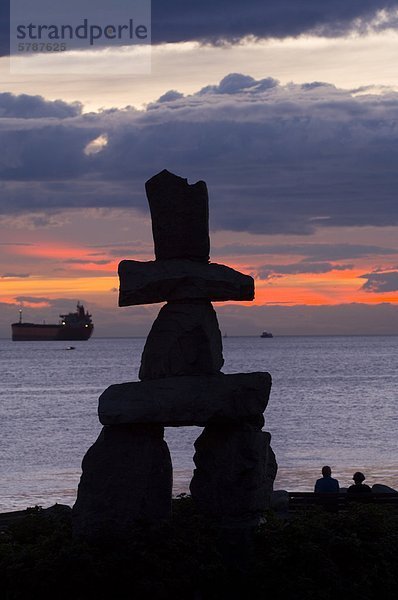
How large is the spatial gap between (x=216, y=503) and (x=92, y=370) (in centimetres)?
15403

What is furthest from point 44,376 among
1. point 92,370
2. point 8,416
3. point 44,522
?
point 44,522

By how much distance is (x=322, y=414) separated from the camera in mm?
85688

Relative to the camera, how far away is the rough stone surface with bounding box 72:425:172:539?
Answer: 16.7 m

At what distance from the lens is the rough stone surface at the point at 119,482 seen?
16688 mm

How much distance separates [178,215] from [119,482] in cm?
400

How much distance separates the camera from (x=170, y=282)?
17.1m

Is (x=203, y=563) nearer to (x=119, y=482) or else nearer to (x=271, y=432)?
(x=119, y=482)

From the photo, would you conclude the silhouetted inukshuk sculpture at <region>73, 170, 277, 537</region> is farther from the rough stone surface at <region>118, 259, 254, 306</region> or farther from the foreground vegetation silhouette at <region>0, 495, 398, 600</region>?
the foreground vegetation silhouette at <region>0, 495, 398, 600</region>

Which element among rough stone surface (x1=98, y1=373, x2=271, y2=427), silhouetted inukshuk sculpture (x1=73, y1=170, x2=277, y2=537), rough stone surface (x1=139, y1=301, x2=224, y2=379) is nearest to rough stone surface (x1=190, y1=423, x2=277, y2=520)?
silhouetted inukshuk sculpture (x1=73, y1=170, x2=277, y2=537)

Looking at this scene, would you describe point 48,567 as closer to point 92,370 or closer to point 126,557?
point 126,557

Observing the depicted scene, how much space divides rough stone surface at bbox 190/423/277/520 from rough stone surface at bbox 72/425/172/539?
2.37 feet

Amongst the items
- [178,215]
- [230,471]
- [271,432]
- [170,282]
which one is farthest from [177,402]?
[271,432]

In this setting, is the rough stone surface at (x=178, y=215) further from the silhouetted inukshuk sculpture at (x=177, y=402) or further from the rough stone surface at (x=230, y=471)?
the rough stone surface at (x=230, y=471)

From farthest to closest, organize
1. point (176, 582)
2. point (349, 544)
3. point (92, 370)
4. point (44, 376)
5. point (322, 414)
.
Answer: point (92, 370) → point (44, 376) → point (322, 414) → point (349, 544) → point (176, 582)
